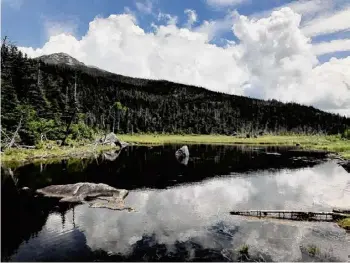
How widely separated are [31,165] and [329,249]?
56.8m

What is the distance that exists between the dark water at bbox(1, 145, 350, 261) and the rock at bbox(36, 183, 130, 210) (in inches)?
68.9

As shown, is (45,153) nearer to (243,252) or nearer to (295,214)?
(295,214)

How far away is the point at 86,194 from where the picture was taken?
48312 millimetres

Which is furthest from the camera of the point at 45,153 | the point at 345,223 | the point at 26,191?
the point at 45,153

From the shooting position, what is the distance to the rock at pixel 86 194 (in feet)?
153

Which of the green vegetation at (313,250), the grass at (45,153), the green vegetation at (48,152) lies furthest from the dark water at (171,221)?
the green vegetation at (48,152)

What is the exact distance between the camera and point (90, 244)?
107ft

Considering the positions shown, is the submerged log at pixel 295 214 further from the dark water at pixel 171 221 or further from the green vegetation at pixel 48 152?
the green vegetation at pixel 48 152

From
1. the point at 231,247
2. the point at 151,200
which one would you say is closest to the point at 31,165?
the point at 151,200

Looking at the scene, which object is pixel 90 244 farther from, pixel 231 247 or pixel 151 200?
pixel 151 200

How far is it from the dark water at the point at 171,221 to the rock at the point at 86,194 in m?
1.75

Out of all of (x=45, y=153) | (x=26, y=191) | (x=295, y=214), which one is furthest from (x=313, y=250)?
(x=45, y=153)

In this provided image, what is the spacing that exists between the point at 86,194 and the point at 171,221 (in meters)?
13.7

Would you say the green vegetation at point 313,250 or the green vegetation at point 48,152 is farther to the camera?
the green vegetation at point 48,152
